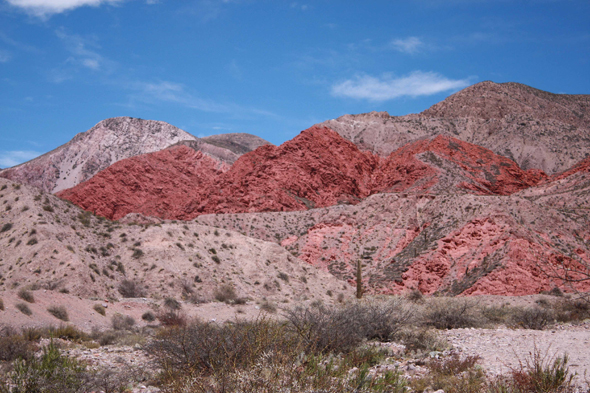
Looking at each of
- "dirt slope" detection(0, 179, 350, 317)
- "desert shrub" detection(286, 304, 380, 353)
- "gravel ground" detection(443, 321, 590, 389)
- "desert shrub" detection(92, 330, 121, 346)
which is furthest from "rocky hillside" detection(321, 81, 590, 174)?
"desert shrub" detection(92, 330, 121, 346)

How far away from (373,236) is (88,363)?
3612cm

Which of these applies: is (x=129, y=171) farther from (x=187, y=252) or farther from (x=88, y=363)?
(x=88, y=363)

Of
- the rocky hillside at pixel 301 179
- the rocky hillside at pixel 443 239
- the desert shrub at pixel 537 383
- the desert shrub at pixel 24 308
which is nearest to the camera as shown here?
the desert shrub at pixel 537 383

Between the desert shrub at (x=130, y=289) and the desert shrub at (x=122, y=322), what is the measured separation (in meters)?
4.76

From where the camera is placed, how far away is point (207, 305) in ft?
Answer: 70.4

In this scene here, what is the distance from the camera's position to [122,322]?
16.2 m

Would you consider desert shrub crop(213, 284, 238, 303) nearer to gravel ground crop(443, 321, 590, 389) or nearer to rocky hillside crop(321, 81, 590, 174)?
gravel ground crop(443, 321, 590, 389)

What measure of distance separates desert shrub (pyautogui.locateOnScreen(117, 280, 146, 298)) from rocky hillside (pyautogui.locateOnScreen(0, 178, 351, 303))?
1.11 ft

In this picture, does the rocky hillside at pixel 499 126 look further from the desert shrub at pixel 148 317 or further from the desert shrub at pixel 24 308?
the desert shrub at pixel 24 308

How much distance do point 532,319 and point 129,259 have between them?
20.3 m

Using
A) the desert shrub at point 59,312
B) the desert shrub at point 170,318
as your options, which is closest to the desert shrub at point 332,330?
the desert shrub at point 170,318

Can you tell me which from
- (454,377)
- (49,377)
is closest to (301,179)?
(454,377)

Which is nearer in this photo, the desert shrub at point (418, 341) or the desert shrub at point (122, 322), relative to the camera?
the desert shrub at point (418, 341)

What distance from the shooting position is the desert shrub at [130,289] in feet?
71.7
